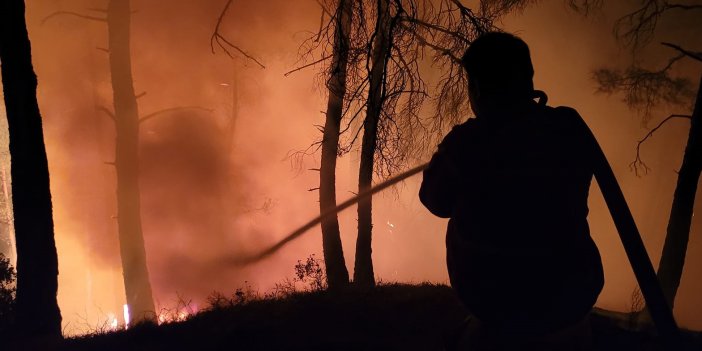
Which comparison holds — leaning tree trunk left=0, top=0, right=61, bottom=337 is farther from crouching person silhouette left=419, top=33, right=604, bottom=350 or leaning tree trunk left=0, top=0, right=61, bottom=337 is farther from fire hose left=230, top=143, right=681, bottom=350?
fire hose left=230, top=143, right=681, bottom=350

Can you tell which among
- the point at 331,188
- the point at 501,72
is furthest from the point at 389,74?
the point at 501,72

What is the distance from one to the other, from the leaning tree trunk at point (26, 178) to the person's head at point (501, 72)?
516 centimetres

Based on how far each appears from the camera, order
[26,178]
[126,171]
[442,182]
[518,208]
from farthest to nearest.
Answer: [126,171] → [26,178] → [442,182] → [518,208]

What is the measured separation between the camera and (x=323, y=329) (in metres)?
4.59

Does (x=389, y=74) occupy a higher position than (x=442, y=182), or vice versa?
(x=389, y=74)

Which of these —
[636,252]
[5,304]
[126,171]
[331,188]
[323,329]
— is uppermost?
[126,171]

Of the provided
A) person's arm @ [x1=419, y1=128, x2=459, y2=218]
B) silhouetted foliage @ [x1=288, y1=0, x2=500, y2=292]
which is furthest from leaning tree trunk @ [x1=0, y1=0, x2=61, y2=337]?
person's arm @ [x1=419, y1=128, x2=459, y2=218]

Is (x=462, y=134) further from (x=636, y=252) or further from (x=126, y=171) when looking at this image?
(x=126, y=171)

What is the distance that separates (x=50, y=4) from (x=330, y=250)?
52.6 feet

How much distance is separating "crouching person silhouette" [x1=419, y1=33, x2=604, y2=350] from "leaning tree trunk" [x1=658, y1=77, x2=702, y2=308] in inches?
204

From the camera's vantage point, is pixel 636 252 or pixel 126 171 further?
pixel 126 171

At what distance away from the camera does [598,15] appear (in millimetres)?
15406

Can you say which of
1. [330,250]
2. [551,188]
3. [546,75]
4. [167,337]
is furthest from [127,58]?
[546,75]

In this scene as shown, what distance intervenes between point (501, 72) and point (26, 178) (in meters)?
5.28
